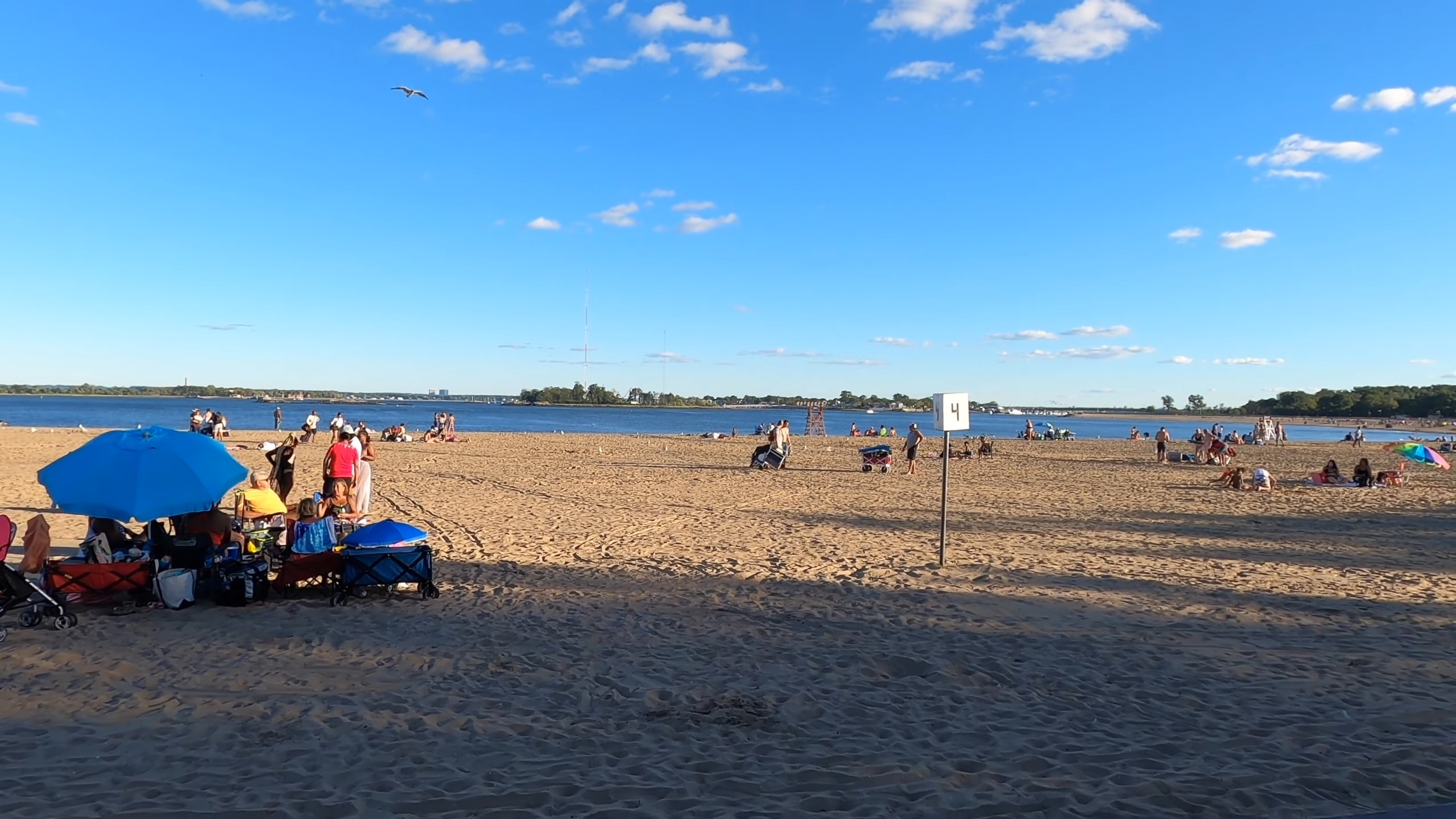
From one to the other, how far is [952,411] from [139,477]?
7130 millimetres

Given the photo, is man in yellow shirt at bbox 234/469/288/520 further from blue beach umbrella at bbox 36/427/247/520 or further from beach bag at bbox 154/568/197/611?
beach bag at bbox 154/568/197/611

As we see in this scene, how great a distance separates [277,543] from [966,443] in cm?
2666

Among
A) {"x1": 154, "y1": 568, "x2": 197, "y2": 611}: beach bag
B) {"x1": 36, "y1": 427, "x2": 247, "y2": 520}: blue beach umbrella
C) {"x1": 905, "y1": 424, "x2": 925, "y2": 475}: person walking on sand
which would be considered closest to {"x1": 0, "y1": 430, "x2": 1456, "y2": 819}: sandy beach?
{"x1": 154, "y1": 568, "x2": 197, "y2": 611}: beach bag

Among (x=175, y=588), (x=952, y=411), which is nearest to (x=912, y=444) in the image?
→ (x=952, y=411)

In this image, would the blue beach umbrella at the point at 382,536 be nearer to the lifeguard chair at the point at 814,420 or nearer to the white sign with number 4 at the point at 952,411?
the white sign with number 4 at the point at 952,411

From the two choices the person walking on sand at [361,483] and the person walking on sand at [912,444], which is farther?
the person walking on sand at [912,444]

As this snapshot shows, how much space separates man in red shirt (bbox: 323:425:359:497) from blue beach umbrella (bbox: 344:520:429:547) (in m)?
3.62

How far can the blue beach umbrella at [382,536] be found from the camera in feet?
22.6

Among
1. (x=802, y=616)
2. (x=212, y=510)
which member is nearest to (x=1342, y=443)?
(x=802, y=616)

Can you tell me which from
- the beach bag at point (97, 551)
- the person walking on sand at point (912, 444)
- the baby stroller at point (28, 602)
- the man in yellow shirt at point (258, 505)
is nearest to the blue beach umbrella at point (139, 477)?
the beach bag at point (97, 551)

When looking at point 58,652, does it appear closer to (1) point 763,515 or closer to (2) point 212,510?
(2) point 212,510

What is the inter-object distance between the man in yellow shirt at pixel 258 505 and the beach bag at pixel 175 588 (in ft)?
8.13

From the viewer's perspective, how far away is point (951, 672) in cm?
543

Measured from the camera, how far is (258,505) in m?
9.02
